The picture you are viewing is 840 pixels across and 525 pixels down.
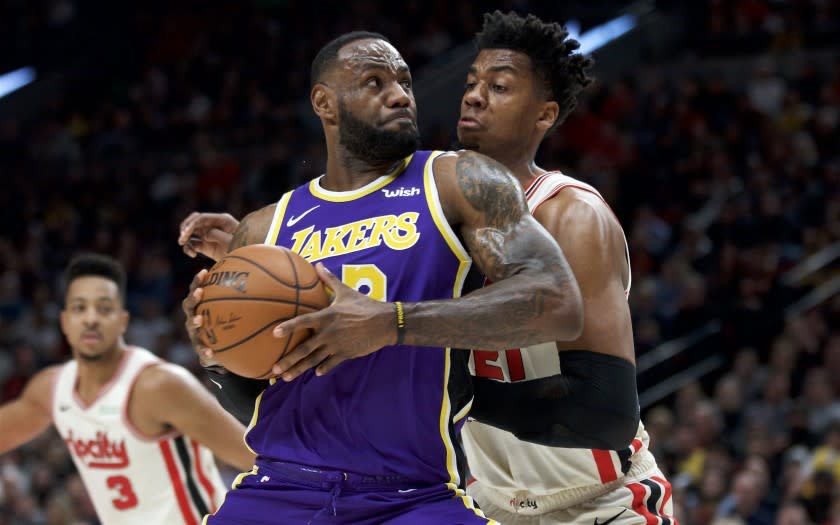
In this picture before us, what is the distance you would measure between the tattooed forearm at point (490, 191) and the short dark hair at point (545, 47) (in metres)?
0.74

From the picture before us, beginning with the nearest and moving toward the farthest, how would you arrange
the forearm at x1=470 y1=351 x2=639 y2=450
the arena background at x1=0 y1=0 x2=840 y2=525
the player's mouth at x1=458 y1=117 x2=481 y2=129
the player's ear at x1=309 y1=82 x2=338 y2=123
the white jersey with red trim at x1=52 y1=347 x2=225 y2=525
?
the forearm at x1=470 y1=351 x2=639 y2=450 < the player's ear at x1=309 y1=82 x2=338 y2=123 < the player's mouth at x1=458 y1=117 x2=481 y2=129 < the white jersey with red trim at x1=52 y1=347 x2=225 y2=525 < the arena background at x1=0 y1=0 x2=840 y2=525

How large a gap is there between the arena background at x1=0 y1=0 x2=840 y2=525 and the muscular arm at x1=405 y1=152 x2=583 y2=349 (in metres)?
3.43

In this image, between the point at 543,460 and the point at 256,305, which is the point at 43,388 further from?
the point at 256,305

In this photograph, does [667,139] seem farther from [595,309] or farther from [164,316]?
[595,309]

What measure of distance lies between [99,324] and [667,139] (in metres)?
7.29

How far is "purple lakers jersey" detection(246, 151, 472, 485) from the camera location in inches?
118

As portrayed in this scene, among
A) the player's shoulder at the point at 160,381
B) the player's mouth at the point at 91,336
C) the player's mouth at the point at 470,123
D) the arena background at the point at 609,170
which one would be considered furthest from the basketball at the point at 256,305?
the arena background at the point at 609,170

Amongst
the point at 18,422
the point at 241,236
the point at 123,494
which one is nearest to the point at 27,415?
the point at 18,422

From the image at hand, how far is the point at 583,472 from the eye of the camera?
11.7ft

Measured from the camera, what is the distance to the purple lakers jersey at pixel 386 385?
301 centimetres

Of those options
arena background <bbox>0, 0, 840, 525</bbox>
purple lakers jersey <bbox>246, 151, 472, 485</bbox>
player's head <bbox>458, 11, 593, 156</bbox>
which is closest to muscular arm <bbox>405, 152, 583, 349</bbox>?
purple lakers jersey <bbox>246, 151, 472, 485</bbox>

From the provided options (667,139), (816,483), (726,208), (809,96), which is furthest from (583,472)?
(809,96)

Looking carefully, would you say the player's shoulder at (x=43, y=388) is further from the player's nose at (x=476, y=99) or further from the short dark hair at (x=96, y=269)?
the player's nose at (x=476, y=99)

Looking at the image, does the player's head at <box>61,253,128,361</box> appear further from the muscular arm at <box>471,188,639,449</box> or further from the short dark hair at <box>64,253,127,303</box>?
the muscular arm at <box>471,188,639,449</box>
